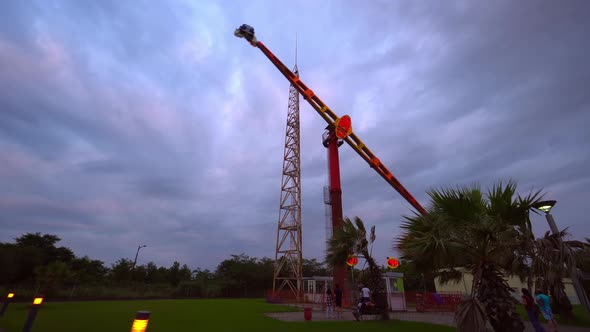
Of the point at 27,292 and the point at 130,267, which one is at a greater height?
the point at 130,267

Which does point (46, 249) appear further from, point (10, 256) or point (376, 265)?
point (376, 265)

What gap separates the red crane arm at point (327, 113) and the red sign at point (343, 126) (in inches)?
35.8

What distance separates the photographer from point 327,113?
104ft

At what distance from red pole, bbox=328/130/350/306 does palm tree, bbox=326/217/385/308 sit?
7.65m

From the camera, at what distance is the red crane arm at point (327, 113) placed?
104 ft

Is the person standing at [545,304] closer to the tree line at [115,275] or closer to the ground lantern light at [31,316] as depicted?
the ground lantern light at [31,316]

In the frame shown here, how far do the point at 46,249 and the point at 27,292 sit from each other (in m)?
18.5

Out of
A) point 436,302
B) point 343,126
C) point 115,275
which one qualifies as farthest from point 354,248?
point 115,275

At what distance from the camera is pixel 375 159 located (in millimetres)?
33406

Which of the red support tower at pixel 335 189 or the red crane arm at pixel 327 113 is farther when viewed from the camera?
the red crane arm at pixel 327 113

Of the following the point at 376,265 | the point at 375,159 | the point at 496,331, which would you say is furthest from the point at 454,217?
the point at 375,159

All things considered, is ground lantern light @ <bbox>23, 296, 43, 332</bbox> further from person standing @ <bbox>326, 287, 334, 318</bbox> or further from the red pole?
the red pole

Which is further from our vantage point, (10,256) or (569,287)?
(10,256)

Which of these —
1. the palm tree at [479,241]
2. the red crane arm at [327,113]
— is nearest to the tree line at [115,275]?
the red crane arm at [327,113]
